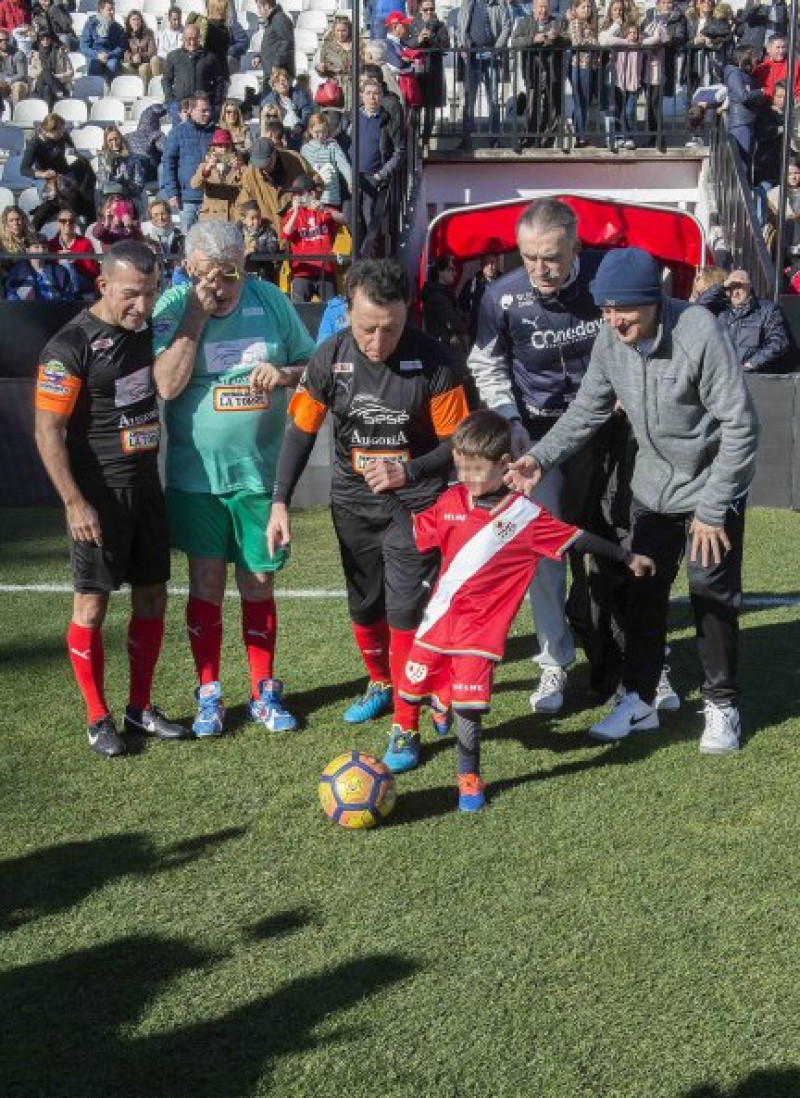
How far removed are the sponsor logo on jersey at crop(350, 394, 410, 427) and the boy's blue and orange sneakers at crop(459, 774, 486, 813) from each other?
4.71 feet

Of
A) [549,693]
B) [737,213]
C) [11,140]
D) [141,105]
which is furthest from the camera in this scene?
[141,105]

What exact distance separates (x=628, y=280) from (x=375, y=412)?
1.14 m

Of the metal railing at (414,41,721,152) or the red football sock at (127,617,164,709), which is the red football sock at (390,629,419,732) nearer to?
the red football sock at (127,617,164,709)

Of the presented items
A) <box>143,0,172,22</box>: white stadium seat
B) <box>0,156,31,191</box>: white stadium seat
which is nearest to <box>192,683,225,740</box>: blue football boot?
<box>0,156,31,191</box>: white stadium seat

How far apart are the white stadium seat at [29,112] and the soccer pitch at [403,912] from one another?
1521 centimetres

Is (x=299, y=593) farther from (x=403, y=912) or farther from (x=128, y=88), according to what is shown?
(x=128, y=88)

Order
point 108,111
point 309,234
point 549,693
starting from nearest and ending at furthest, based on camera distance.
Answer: point 549,693
point 309,234
point 108,111

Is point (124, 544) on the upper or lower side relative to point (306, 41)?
lower

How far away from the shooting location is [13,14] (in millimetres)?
21812

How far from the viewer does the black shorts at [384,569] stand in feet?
20.5

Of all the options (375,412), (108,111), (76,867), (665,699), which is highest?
(375,412)

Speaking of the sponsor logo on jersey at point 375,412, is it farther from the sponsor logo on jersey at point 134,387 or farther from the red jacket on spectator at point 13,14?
the red jacket on spectator at point 13,14

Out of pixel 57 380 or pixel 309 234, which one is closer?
pixel 57 380

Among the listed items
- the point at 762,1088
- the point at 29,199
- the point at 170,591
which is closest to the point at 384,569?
the point at 170,591
